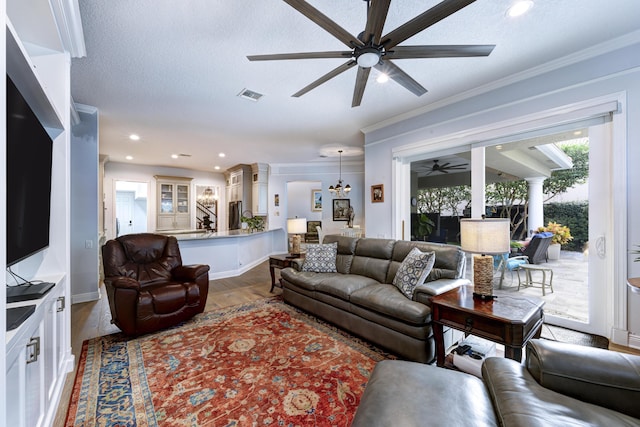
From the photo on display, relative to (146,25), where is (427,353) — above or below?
below

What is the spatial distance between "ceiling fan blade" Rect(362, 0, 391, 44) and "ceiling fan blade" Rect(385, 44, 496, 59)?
7.8 inches

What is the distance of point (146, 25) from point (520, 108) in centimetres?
379

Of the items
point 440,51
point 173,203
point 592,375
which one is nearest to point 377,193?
point 440,51

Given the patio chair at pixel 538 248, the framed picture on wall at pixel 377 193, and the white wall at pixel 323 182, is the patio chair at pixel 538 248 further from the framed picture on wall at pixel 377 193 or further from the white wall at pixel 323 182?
the white wall at pixel 323 182

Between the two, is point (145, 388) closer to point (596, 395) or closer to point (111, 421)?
point (111, 421)

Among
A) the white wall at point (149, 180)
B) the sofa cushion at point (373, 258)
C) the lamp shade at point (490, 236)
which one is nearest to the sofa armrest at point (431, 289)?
the lamp shade at point (490, 236)

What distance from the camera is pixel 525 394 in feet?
3.64

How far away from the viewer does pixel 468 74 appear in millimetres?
3002

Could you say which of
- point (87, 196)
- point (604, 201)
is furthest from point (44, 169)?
point (604, 201)

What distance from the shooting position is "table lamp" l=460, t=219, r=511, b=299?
2037 mm

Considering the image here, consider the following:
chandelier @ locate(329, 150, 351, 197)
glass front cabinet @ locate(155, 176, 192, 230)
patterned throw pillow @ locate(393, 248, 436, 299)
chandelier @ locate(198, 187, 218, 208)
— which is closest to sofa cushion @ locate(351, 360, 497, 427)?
patterned throw pillow @ locate(393, 248, 436, 299)

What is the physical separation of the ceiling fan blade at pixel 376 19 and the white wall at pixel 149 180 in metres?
8.11

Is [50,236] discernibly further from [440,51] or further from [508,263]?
[508,263]

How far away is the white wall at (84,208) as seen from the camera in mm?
3916
